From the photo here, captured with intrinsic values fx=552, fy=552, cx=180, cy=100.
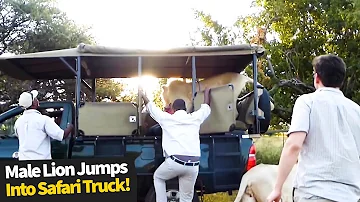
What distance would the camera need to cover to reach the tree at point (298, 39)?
56.7 ft

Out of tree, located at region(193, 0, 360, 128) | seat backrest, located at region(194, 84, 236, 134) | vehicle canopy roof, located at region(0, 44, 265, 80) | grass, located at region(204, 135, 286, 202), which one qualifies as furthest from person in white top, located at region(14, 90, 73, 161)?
Result: tree, located at region(193, 0, 360, 128)

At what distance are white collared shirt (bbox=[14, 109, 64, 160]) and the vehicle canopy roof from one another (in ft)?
3.43

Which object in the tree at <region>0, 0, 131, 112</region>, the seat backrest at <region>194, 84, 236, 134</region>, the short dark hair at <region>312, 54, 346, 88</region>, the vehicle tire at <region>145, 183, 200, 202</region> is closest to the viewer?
the short dark hair at <region>312, 54, 346, 88</region>

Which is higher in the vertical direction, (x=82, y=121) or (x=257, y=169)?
(x=82, y=121)

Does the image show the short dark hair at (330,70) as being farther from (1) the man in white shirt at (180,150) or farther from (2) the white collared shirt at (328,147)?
(1) the man in white shirt at (180,150)

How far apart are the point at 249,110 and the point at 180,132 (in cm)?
139

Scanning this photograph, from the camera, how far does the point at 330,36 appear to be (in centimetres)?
1800

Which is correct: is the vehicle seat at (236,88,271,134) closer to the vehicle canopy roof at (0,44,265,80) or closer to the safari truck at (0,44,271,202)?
the safari truck at (0,44,271,202)

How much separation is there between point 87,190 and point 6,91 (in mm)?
13254

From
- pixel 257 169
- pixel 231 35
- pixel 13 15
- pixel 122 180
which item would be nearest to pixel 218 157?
pixel 257 169

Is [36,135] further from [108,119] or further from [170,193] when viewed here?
[170,193]

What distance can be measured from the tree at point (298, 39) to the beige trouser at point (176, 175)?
11116 millimetres

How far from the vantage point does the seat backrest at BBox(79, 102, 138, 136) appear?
6770 mm

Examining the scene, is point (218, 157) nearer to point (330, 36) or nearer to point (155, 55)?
point (155, 55)
